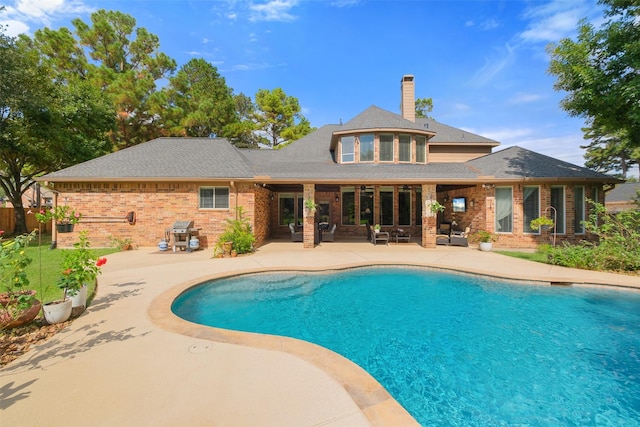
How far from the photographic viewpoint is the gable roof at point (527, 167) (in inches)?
476

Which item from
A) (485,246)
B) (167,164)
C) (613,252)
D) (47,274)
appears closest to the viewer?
(47,274)

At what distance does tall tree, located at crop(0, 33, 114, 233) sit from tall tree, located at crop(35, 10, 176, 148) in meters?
1.66

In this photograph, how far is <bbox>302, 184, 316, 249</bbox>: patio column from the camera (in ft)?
39.9

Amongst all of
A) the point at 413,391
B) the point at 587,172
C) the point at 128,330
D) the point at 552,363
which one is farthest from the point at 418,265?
the point at 587,172

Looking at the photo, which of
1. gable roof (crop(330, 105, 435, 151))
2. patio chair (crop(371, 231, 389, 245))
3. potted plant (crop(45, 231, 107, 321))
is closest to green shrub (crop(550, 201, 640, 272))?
patio chair (crop(371, 231, 389, 245))

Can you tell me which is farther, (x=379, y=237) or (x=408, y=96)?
(x=408, y=96)

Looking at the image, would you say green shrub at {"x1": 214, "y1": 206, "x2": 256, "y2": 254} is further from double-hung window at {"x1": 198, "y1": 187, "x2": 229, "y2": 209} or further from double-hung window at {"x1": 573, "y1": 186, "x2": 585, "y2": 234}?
double-hung window at {"x1": 573, "y1": 186, "x2": 585, "y2": 234}

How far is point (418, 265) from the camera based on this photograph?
934 centimetres

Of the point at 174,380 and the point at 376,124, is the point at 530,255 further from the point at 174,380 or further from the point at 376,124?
the point at 174,380

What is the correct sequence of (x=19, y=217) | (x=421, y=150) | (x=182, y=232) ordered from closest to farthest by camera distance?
1. (x=182, y=232)
2. (x=421, y=150)
3. (x=19, y=217)

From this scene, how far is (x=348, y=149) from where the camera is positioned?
15203mm

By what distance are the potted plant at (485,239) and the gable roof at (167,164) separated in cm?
1114

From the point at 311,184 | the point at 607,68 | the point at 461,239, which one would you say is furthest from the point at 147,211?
the point at 607,68

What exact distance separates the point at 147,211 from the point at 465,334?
44.7 ft
